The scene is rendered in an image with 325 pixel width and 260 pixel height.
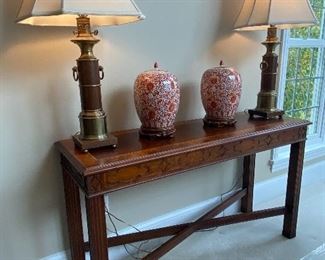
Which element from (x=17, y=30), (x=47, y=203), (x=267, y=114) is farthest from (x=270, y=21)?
(x=47, y=203)

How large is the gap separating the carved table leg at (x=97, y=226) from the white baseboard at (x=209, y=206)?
539mm

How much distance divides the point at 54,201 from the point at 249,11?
4.71 ft

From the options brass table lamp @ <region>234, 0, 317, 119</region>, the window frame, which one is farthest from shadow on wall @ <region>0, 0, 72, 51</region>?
the window frame

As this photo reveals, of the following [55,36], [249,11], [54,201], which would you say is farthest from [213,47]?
[54,201]

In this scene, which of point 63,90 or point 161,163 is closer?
point 161,163

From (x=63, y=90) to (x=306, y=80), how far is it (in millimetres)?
2006

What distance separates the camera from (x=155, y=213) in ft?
6.42

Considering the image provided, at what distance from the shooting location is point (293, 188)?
6.38 ft

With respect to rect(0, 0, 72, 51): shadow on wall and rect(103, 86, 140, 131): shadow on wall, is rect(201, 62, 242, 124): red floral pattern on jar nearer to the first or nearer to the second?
rect(103, 86, 140, 131): shadow on wall

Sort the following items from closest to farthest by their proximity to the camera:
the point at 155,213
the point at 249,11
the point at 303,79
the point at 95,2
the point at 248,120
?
the point at 95,2
the point at 249,11
the point at 248,120
the point at 155,213
the point at 303,79

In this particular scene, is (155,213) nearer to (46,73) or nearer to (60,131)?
(60,131)

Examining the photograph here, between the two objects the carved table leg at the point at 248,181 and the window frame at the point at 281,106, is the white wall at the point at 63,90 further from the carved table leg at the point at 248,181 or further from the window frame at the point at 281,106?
the carved table leg at the point at 248,181

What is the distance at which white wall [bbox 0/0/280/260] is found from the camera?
1.38 meters

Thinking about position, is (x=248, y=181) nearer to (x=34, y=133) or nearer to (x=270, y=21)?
(x=270, y=21)
